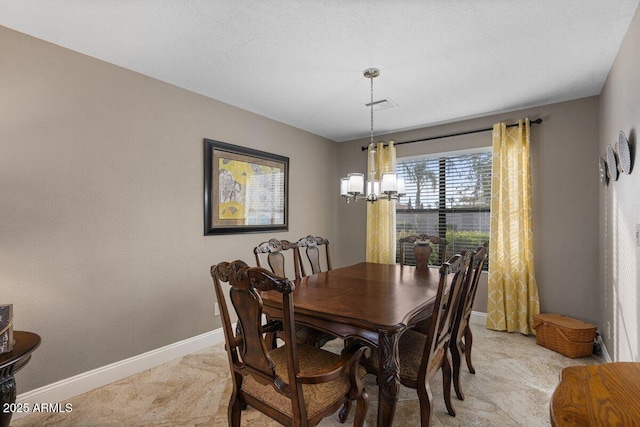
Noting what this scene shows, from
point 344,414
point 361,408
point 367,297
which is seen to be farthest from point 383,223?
point 361,408

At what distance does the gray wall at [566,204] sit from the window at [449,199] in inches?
21.5

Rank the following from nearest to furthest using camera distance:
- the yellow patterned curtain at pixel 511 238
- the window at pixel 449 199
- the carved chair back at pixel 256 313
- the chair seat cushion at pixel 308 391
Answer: the carved chair back at pixel 256 313 < the chair seat cushion at pixel 308 391 < the yellow patterned curtain at pixel 511 238 < the window at pixel 449 199

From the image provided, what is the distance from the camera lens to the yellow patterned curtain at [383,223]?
431cm

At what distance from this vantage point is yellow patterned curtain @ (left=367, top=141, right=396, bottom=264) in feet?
14.1

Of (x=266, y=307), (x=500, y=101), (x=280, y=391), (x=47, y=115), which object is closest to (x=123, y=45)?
(x=47, y=115)

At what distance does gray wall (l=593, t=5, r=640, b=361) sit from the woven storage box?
149 millimetres

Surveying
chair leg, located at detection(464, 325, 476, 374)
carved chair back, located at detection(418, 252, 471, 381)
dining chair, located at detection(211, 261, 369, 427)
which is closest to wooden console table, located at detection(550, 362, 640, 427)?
carved chair back, located at detection(418, 252, 471, 381)

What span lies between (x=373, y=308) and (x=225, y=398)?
132 cm

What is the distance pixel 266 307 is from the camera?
6.31ft

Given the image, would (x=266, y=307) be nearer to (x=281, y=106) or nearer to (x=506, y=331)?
(x=281, y=106)

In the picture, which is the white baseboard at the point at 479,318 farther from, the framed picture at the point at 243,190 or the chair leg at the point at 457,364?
the framed picture at the point at 243,190

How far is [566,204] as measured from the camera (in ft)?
10.5

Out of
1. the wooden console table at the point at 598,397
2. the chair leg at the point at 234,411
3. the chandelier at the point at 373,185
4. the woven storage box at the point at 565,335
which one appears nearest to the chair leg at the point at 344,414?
the chair leg at the point at 234,411

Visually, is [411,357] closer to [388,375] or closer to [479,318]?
[388,375]
